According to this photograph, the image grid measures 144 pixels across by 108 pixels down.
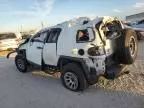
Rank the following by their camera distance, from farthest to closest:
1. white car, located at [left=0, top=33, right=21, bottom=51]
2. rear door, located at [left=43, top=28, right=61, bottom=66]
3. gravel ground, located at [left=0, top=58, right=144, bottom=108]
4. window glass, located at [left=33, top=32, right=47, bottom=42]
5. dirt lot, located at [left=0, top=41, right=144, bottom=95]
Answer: white car, located at [left=0, top=33, right=21, bottom=51], window glass, located at [left=33, top=32, right=47, bottom=42], rear door, located at [left=43, top=28, right=61, bottom=66], dirt lot, located at [left=0, top=41, right=144, bottom=95], gravel ground, located at [left=0, top=58, right=144, bottom=108]

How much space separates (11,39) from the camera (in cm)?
1630

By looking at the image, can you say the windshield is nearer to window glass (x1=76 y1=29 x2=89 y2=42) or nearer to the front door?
the front door

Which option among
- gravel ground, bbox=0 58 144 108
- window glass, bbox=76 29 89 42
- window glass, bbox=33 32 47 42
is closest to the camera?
gravel ground, bbox=0 58 144 108

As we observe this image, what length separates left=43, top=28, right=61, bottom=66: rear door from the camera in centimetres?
651

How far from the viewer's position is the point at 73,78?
19.4 feet

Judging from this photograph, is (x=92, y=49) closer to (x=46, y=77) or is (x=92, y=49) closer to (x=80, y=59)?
(x=80, y=59)

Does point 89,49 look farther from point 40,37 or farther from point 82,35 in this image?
point 40,37

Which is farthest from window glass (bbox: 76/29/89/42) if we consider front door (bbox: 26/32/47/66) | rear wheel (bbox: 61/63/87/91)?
front door (bbox: 26/32/47/66)

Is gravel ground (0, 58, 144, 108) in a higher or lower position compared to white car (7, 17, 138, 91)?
lower

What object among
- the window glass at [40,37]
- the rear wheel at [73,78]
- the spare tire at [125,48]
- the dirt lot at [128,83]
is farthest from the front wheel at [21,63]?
the spare tire at [125,48]

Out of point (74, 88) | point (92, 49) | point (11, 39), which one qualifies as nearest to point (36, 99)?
point (74, 88)

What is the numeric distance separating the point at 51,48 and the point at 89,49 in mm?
1556

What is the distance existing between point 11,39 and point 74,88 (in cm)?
1143

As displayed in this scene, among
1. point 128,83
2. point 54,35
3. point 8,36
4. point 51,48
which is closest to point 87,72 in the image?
point 128,83
